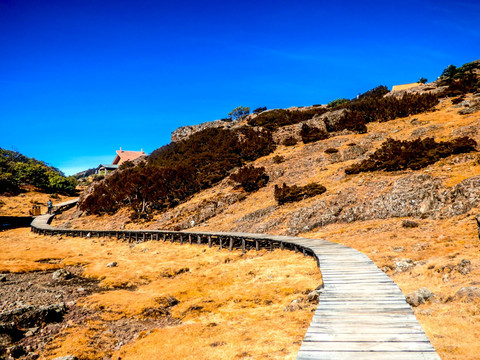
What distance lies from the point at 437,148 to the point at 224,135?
28888 millimetres

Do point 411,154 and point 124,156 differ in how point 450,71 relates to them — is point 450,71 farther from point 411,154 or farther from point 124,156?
point 124,156

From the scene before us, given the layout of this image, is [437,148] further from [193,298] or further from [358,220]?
[193,298]

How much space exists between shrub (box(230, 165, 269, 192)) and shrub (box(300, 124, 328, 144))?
936cm

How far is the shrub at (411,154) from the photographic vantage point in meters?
19.1

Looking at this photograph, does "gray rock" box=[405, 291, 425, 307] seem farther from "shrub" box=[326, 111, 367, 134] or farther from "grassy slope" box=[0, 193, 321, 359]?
"shrub" box=[326, 111, 367, 134]

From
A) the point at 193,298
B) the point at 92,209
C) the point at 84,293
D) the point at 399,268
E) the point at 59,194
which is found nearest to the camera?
the point at 399,268

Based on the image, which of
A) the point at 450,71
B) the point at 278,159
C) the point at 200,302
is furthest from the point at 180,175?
the point at 450,71

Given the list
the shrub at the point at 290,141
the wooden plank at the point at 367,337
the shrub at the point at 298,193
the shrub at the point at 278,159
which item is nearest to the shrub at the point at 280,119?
the shrub at the point at 290,141

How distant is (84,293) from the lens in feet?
38.8

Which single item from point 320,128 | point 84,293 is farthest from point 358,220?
point 320,128

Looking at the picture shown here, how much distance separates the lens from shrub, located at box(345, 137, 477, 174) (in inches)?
753

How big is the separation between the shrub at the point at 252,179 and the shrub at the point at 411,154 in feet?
27.6

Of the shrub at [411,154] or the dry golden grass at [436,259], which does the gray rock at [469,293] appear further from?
the shrub at [411,154]

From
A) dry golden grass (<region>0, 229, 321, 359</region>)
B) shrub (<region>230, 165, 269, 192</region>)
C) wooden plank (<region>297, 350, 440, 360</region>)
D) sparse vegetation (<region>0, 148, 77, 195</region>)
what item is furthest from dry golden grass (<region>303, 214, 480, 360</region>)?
sparse vegetation (<region>0, 148, 77, 195</region>)
